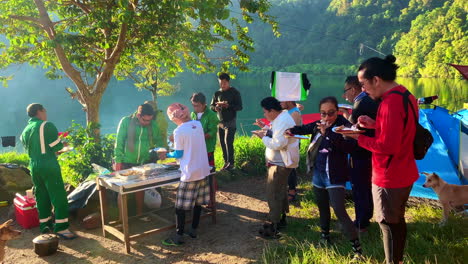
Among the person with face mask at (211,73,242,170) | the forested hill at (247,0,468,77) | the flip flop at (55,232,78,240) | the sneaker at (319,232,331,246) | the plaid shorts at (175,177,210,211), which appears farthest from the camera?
the forested hill at (247,0,468,77)

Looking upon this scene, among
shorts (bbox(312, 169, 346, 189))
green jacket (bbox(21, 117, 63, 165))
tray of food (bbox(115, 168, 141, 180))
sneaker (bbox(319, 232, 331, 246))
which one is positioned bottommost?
sneaker (bbox(319, 232, 331, 246))

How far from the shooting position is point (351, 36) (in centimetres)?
7944

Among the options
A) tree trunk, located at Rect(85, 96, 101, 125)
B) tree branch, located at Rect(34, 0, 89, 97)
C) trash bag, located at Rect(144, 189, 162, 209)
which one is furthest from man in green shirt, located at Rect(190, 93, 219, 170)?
tree branch, located at Rect(34, 0, 89, 97)

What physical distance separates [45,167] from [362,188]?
152 inches

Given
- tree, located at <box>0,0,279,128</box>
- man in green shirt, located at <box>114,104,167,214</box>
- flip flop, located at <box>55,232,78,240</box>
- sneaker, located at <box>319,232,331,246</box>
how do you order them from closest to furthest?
sneaker, located at <box>319,232,331,246</box>, flip flop, located at <box>55,232,78,240</box>, man in green shirt, located at <box>114,104,167,214</box>, tree, located at <box>0,0,279,128</box>

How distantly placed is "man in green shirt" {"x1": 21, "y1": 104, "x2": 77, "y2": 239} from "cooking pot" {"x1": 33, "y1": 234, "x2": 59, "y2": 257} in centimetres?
41

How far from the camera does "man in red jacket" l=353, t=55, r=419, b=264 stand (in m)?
2.26

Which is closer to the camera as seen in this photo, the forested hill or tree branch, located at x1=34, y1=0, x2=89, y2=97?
tree branch, located at x1=34, y1=0, x2=89, y2=97

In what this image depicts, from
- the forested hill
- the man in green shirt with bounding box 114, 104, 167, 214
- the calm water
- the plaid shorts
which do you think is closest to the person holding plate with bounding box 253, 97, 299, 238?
the plaid shorts

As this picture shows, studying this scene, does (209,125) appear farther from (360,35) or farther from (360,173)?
(360,35)

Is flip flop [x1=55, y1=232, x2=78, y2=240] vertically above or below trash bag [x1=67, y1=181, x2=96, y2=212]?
below

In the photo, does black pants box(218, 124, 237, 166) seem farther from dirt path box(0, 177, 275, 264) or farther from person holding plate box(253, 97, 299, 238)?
person holding plate box(253, 97, 299, 238)

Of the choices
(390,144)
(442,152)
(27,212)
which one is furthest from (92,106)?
(442,152)

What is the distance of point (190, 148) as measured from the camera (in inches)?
154
